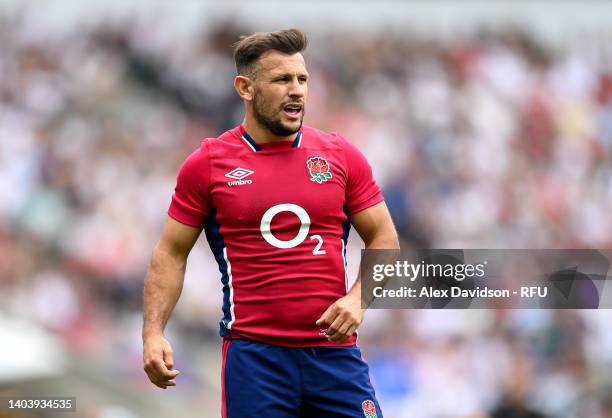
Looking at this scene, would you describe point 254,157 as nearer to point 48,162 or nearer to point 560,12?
point 48,162

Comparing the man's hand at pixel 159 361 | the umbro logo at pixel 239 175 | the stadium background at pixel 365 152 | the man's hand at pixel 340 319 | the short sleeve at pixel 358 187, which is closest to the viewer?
the man's hand at pixel 340 319

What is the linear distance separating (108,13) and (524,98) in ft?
16.1

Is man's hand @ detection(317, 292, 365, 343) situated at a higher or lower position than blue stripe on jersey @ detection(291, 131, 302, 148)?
lower

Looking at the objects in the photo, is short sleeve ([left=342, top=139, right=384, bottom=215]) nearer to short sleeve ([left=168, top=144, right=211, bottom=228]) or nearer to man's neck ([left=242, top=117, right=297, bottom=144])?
man's neck ([left=242, top=117, right=297, bottom=144])

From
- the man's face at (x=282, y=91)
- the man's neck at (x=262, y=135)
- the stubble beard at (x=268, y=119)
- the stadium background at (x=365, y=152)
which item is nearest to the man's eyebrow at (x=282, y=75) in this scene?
the man's face at (x=282, y=91)

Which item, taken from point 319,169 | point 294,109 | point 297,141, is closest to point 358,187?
point 319,169

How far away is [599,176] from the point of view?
1373 cm

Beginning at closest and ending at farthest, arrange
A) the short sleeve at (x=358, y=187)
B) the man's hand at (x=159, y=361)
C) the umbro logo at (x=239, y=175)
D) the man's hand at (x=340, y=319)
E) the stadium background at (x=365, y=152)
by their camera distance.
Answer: the man's hand at (x=340, y=319) → the man's hand at (x=159, y=361) → the umbro logo at (x=239, y=175) → the short sleeve at (x=358, y=187) → the stadium background at (x=365, y=152)

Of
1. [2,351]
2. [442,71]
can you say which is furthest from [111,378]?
[442,71]

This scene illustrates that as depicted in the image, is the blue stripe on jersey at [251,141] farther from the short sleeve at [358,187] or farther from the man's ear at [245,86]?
the short sleeve at [358,187]

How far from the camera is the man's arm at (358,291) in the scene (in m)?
4.66

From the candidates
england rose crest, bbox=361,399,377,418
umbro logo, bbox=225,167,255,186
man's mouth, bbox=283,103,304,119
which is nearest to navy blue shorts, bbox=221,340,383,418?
england rose crest, bbox=361,399,377,418

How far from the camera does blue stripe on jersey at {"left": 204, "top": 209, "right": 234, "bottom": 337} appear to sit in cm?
491

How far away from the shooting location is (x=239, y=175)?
4.91 metres
